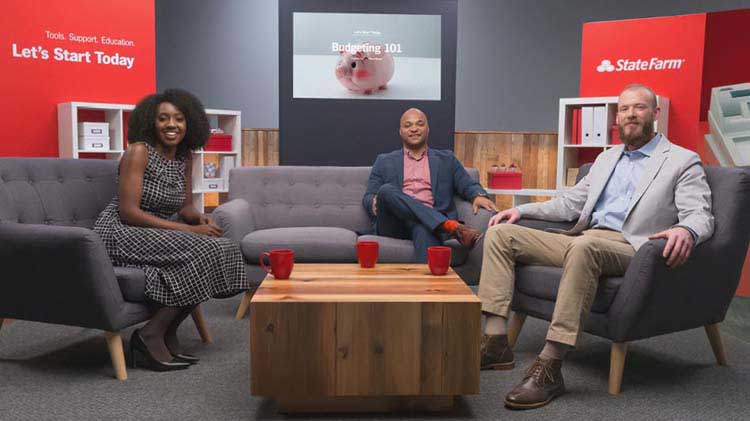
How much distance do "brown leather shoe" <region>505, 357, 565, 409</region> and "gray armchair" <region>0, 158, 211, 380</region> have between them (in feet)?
4.76

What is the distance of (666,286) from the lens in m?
2.42

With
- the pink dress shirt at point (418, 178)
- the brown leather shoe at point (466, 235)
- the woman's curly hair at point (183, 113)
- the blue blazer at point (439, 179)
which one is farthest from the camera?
the pink dress shirt at point (418, 178)

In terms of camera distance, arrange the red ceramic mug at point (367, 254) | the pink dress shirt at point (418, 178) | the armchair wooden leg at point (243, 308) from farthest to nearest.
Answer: the pink dress shirt at point (418, 178), the armchair wooden leg at point (243, 308), the red ceramic mug at point (367, 254)

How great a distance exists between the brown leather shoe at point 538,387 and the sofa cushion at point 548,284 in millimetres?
286

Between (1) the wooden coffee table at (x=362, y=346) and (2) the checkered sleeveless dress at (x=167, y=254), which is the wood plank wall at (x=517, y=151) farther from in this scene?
(1) the wooden coffee table at (x=362, y=346)

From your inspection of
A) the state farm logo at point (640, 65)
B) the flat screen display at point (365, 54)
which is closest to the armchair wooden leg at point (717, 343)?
the flat screen display at point (365, 54)

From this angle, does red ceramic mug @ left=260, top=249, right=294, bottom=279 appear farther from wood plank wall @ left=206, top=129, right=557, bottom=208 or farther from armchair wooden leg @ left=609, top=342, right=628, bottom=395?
wood plank wall @ left=206, top=129, right=557, bottom=208

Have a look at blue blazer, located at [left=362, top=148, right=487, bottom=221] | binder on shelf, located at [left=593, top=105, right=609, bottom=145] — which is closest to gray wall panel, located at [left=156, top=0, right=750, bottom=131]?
binder on shelf, located at [left=593, top=105, right=609, bottom=145]

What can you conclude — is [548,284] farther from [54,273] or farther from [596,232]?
[54,273]

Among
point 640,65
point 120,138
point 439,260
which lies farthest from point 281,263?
point 640,65

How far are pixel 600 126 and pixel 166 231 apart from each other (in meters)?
3.91

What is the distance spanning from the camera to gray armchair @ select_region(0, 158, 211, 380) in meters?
2.40

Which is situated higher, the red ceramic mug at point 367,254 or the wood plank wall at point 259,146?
the wood plank wall at point 259,146

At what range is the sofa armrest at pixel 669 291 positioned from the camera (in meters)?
2.36
